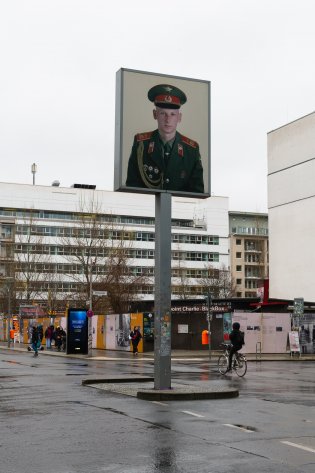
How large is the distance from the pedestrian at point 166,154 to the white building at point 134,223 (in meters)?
86.5

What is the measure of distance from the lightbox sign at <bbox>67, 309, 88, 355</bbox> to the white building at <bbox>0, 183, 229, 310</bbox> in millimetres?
60564

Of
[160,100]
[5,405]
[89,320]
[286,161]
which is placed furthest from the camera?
[286,161]

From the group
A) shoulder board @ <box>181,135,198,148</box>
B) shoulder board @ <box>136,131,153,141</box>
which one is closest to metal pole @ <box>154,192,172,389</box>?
shoulder board @ <box>136,131,153,141</box>

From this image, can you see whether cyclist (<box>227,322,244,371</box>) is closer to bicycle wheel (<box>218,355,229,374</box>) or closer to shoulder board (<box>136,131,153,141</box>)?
bicycle wheel (<box>218,355,229,374</box>)

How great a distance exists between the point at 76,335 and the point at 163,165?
26976mm

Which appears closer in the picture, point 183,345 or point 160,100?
point 160,100

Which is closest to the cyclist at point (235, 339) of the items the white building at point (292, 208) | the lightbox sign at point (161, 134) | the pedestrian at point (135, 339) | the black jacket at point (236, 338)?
the black jacket at point (236, 338)

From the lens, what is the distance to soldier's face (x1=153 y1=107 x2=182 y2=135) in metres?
18.2

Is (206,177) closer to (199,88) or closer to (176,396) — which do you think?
(199,88)

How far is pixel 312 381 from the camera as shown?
22.7m

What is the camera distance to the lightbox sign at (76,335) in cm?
4328

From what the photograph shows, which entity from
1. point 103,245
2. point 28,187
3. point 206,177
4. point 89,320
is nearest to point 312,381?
point 206,177

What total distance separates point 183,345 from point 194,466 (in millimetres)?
40379

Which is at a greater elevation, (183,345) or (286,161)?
(286,161)
